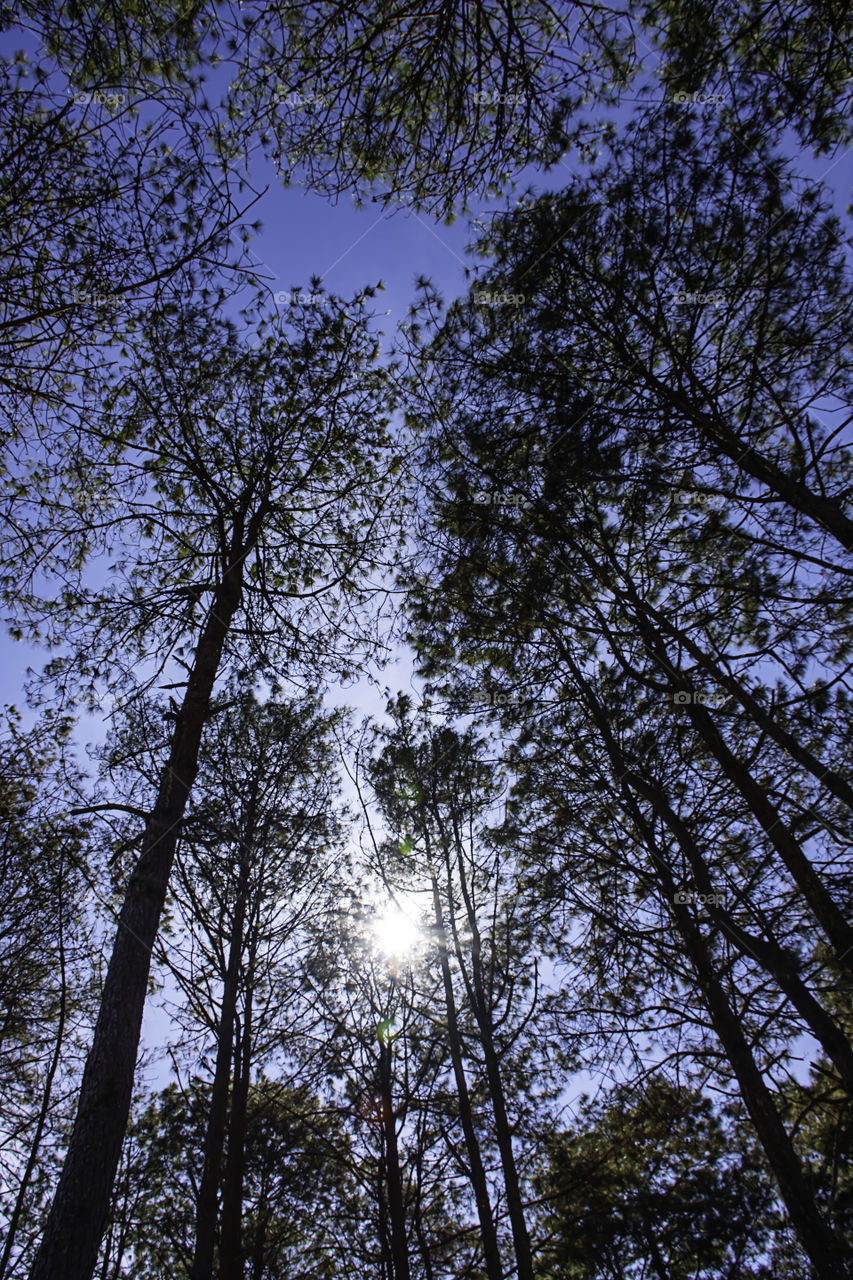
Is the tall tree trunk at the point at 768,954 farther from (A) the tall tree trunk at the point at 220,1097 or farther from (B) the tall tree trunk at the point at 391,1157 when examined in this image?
(B) the tall tree trunk at the point at 391,1157

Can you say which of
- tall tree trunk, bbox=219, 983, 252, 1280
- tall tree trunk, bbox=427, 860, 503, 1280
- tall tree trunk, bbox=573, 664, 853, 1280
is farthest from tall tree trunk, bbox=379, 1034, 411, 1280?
tall tree trunk, bbox=573, 664, 853, 1280

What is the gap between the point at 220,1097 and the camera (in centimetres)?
625

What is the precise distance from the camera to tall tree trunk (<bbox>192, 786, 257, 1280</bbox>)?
5609 mm

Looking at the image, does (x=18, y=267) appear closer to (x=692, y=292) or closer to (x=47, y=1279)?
(x=692, y=292)

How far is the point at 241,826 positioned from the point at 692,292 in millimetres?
7904

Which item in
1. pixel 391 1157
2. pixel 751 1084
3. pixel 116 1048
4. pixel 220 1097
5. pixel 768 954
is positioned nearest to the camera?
pixel 116 1048

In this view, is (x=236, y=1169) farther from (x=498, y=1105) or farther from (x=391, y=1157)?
(x=498, y=1105)

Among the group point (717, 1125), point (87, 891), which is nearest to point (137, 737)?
point (87, 891)

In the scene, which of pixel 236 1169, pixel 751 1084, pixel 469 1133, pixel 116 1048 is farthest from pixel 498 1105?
pixel 116 1048

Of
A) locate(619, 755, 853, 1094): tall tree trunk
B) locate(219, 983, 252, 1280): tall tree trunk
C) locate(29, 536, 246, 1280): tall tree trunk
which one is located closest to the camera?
locate(29, 536, 246, 1280): tall tree trunk

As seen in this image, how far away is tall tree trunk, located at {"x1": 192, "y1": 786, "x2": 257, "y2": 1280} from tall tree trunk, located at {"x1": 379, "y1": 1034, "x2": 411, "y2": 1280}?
1.89 meters

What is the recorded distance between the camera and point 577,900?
5.76 m

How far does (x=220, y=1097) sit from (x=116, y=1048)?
402cm

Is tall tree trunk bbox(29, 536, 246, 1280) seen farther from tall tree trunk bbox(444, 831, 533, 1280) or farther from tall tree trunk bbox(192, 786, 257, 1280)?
tall tree trunk bbox(444, 831, 533, 1280)
